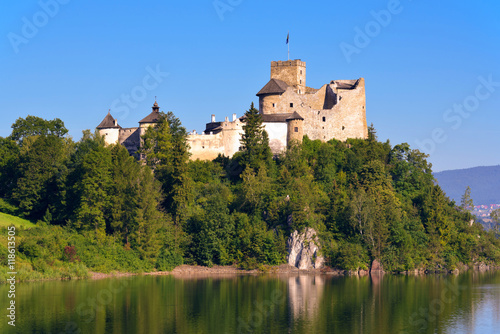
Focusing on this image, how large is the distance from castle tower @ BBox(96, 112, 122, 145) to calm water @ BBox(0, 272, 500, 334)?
2393 centimetres

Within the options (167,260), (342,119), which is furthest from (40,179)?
(342,119)

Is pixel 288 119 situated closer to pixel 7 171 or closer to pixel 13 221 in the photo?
pixel 13 221

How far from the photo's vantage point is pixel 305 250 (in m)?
64.5

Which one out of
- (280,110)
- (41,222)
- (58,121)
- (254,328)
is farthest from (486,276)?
(58,121)

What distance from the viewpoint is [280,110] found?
76.9 m

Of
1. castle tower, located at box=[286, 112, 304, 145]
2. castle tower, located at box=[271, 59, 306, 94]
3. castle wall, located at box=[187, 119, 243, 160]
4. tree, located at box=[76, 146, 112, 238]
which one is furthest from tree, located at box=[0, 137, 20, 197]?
castle tower, located at box=[271, 59, 306, 94]

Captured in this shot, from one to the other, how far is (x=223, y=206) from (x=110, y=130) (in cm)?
2086

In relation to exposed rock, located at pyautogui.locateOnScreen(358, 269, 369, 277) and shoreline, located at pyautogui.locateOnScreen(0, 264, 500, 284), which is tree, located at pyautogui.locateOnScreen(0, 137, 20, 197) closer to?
shoreline, located at pyautogui.locateOnScreen(0, 264, 500, 284)

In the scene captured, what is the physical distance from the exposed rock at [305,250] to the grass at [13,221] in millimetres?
24126

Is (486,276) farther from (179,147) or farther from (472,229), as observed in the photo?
(179,147)

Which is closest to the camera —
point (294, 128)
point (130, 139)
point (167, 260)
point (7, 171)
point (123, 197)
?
point (123, 197)

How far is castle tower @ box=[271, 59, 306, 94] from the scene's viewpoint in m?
81.6

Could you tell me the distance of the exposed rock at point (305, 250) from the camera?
6444 centimetres

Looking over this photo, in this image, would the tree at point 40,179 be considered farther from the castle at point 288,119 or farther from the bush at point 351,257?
the bush at point 351,257
